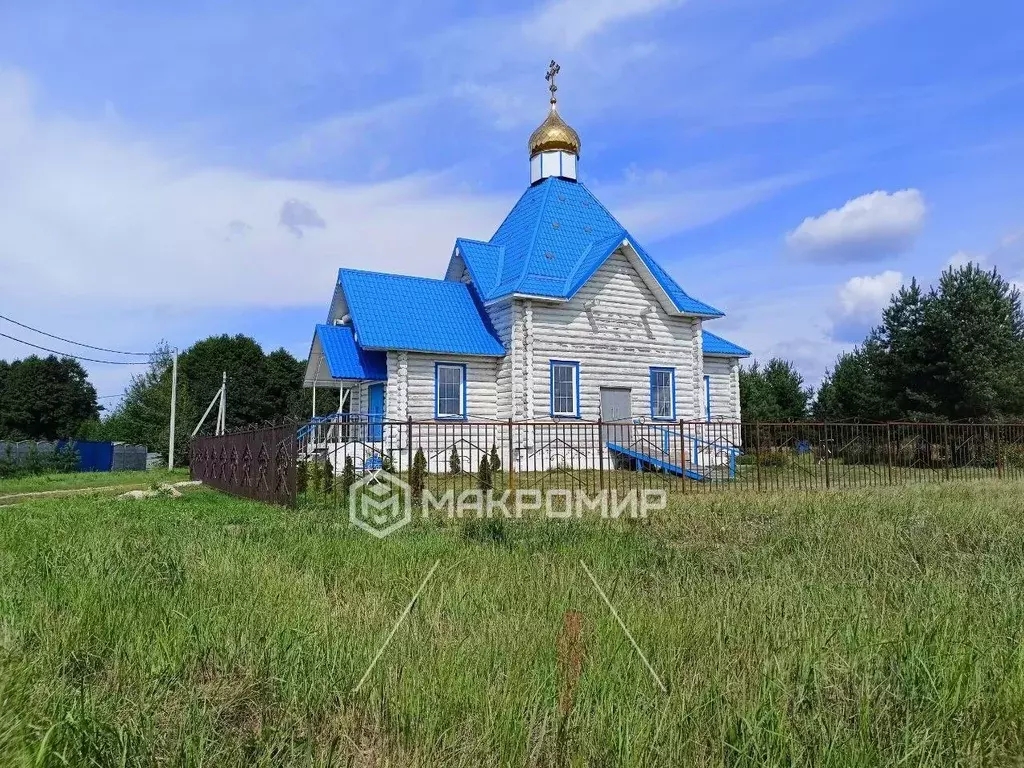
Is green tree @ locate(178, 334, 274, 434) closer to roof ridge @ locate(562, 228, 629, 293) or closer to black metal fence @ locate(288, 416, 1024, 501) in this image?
black metal fence @ locate(288, 416, 1024, 501)

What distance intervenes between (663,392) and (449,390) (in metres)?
6.07

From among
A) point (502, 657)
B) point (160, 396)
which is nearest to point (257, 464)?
point (502, 657)

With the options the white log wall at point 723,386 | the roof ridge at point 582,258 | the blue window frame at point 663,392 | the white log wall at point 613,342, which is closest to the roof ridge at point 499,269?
the white log wall at point 613,342

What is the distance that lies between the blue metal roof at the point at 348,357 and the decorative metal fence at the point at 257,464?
9.76 ft

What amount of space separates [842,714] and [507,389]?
15380 mm

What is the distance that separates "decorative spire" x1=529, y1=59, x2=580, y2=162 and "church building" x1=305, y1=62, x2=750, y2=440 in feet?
0.48

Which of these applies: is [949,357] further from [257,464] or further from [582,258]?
[257,464]

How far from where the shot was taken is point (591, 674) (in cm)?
309

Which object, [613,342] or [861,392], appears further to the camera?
[861,392]

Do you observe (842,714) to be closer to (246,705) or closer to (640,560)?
(246,705)

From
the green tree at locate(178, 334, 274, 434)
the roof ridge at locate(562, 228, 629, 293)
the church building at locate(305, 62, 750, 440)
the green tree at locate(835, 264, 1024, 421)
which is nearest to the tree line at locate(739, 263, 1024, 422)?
the green tree at locate(835, 264, 1024, 421)

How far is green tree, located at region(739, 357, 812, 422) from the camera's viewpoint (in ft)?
114

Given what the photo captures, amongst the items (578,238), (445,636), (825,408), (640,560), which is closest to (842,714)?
(445,636)

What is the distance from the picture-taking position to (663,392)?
19812 mm
